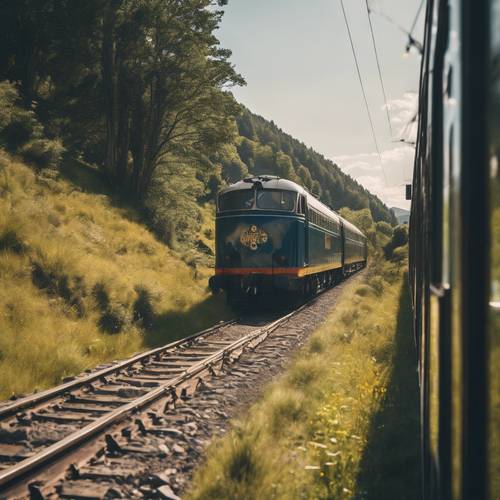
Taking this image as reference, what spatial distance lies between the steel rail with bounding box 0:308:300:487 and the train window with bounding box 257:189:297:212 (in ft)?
19.7

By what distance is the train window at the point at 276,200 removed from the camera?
569 inches

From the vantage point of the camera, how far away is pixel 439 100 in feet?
8.15

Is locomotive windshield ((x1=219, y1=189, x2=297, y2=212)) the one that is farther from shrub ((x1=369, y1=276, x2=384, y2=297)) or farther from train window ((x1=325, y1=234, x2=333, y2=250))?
shrub ((x1=369, y1=276, x2=384, y2=297))

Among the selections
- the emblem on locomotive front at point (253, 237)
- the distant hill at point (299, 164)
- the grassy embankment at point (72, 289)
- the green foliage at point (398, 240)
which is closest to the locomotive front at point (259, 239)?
the emblem on locomotive front at point (253, 237)

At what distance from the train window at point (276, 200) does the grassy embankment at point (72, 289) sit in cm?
348

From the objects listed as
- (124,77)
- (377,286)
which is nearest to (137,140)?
(124,77)

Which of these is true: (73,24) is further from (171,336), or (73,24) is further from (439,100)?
(439,100)

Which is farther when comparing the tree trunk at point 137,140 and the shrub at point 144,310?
the tree trunk at point 137,140

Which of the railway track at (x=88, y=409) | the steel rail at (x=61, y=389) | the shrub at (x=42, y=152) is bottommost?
the railway track at (x=88, y=409)

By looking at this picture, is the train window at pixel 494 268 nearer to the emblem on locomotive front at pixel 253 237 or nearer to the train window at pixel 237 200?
the emblem on locomotive front at pixel 253 237

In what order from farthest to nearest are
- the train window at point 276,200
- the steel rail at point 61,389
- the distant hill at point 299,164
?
the distant hill at point 299,164, the train window at point 276,200, the steel rail at point 61,389

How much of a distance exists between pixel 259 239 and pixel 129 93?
1365 cm

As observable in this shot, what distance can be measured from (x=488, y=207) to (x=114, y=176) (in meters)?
25.2

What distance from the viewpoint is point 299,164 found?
499 ft
